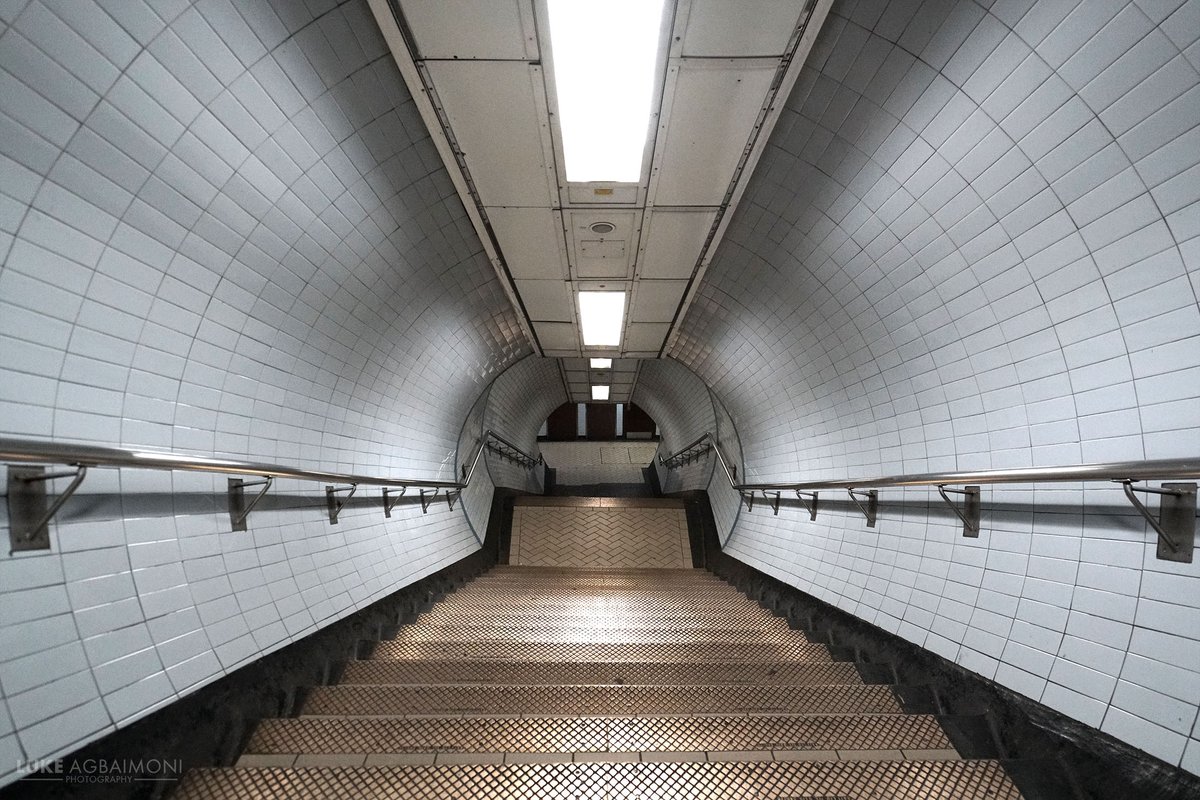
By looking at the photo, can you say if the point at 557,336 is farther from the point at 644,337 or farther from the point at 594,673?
the point at 594,673

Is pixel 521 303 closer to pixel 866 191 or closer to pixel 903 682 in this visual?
pixel 866 191

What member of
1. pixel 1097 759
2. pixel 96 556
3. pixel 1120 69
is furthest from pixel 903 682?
pixel 96 556

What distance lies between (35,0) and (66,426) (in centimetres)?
145

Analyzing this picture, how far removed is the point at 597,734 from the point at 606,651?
1318 mm

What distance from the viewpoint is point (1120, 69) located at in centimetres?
186

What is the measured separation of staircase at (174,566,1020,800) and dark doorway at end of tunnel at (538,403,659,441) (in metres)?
15.2

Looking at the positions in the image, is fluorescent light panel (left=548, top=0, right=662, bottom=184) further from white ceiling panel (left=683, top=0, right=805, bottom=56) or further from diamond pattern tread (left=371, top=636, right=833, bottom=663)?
diamond pattern tread (left=371, top=636, right=833, bottom=663)

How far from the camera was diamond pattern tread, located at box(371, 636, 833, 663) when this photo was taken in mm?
3406

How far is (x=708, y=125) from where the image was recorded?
2.80m

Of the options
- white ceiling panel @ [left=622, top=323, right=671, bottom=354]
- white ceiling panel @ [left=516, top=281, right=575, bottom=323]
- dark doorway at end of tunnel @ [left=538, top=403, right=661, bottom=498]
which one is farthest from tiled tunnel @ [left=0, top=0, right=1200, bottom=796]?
dark doorway at end of tunnel @ [left=538, top=403, right=661, bottom=498]

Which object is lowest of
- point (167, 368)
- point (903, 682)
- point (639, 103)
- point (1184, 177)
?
point (903, 682)

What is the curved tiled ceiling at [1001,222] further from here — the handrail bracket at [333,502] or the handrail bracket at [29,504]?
the handrail bracket at [333,502]

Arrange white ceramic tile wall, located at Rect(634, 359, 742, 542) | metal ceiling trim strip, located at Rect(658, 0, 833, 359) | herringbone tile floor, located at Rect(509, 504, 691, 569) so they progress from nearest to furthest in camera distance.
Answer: metal ceiling trim strip, located at Rect(658, 0, 833, 359) < white ceramic tile wall, located at Rect(634, 359, 742, 542) < herringbone tile floor, located at Rect(509, 504, 691, 569)

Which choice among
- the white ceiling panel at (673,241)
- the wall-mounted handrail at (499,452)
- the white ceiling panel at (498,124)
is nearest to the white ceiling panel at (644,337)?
the white ceiling panel at (673,241)
